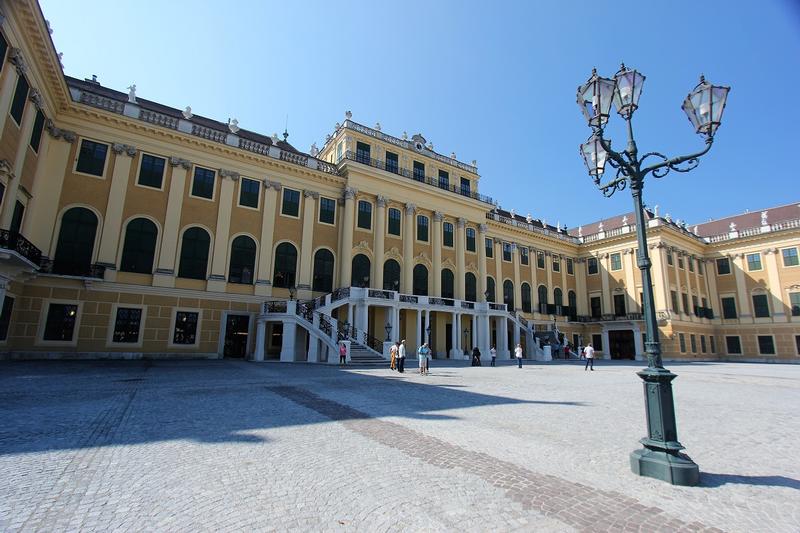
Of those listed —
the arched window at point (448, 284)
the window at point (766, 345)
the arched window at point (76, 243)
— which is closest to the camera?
the arched window at point (76, 243)

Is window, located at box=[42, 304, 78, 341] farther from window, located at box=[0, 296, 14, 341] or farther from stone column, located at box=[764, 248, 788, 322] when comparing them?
stone column, located at box=[764, 248, 788, 322]

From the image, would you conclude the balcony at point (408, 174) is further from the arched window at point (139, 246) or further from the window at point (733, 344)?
the window at point (733, 344)

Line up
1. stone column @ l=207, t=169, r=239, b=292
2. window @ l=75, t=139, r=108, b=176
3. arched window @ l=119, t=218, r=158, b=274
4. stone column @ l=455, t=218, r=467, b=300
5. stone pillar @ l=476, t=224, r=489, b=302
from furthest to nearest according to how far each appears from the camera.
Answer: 1. stone pillar @ l=476, t=224, r=489, b=302
2. stone column @ l=455, t=218, r=467, b=300
3. stone column @ l=207, t=169, r=239, b=292
4. arched window @ l=119, t=218, r=158, b=274
5. window @ l=75, t=139, r=108, b=176

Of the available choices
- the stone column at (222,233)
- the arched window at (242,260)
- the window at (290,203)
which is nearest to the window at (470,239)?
the window at (290,203)

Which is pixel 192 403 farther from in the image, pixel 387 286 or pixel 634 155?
pixel 387 286

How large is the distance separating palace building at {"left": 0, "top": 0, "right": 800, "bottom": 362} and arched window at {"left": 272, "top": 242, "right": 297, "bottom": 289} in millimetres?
116

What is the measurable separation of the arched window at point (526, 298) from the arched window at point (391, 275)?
17192 millimetres

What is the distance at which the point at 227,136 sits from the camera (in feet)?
90.8

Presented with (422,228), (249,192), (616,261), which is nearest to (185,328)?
A: (249,192)

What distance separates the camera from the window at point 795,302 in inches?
1624

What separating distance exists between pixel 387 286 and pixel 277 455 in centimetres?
→ 2758

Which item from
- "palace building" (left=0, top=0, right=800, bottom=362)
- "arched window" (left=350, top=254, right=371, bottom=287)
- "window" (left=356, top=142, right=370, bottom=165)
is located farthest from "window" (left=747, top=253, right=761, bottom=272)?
"window" (left=356, top=142, right=370, bottom=165)

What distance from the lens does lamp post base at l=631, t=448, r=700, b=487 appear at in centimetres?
471

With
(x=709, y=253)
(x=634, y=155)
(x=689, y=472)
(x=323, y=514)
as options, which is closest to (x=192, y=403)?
(x=323, y=514)
